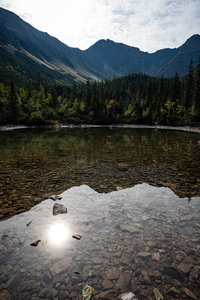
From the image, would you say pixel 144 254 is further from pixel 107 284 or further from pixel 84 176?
pixel 84 176

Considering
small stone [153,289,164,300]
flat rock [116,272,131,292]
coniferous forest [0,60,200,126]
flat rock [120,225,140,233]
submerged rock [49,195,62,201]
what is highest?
coniferous forest [0,60,200,126]

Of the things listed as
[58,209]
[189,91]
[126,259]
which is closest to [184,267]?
[126,259]

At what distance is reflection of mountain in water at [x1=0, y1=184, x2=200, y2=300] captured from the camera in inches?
167

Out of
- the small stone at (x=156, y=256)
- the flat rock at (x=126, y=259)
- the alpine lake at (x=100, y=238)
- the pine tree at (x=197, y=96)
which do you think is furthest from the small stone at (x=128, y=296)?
the pine tree at (x=197, y=96)

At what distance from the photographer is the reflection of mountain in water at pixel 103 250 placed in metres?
4.24

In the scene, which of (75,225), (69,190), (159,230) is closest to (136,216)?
(159,230)

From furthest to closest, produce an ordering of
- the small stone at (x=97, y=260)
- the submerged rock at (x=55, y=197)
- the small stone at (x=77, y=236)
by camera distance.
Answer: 1. the submerged rock at (x=55, y=197)
2. the small stone at (x=77, y=236)
3. the small stone at (x=97, y=260)

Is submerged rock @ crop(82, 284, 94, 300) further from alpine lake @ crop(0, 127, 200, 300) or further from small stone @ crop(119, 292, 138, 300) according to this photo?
small stone @ crop(119, 292, 138, 300)

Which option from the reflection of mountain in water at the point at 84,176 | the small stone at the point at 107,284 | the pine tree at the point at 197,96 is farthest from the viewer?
the pine tree at the point at 197,96

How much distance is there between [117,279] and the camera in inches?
173

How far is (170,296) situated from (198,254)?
2001mm

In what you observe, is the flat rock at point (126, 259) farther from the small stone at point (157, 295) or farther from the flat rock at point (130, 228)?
the flat rock at point (130, 228)

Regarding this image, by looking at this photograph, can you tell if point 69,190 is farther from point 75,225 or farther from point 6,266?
point 6,266

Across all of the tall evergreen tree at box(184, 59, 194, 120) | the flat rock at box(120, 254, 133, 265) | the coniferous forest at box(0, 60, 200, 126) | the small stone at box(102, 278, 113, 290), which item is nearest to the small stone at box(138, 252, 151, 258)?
the flat rock at box(120, 254, 133, 265)
